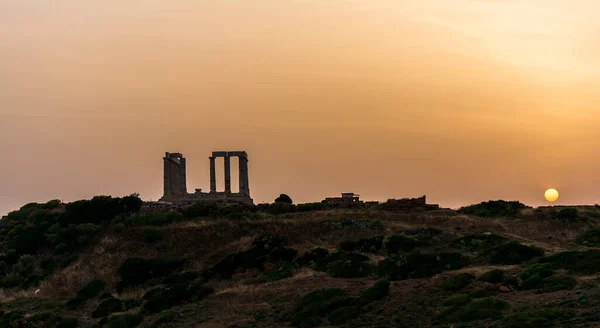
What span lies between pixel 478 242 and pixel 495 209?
54.0 ft

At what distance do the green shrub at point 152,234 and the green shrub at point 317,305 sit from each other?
2267cm

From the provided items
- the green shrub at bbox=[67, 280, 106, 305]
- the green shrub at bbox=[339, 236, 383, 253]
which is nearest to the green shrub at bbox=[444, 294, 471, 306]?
the green shrub at bbox=[339, 236, 383, 253]

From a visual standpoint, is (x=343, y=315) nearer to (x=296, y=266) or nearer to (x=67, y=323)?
(x=296, y=266)

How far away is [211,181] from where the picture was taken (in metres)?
83.6

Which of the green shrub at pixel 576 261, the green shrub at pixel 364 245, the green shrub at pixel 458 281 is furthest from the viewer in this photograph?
the green shrub at pixel 364 245

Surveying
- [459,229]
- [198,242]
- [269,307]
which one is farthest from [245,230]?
[269,307]

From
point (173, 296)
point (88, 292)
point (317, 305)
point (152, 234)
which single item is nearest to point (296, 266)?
point (173, 296)

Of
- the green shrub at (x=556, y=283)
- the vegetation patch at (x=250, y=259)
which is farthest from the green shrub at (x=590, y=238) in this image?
the vegetation patch at (x=250, y=259)

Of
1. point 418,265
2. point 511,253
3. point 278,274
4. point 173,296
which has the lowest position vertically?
point 173,296

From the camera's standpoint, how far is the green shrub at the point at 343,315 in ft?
113

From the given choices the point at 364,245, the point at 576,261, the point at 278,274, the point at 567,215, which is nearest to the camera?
the point at 576,261

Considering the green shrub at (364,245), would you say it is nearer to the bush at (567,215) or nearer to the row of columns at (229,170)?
the bush at (567,215)

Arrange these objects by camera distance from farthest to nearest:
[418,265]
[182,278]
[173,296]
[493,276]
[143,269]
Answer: [143,269], [182,278], [173,296], [418,265], [493,276]

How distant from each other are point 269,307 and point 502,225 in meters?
24.1
